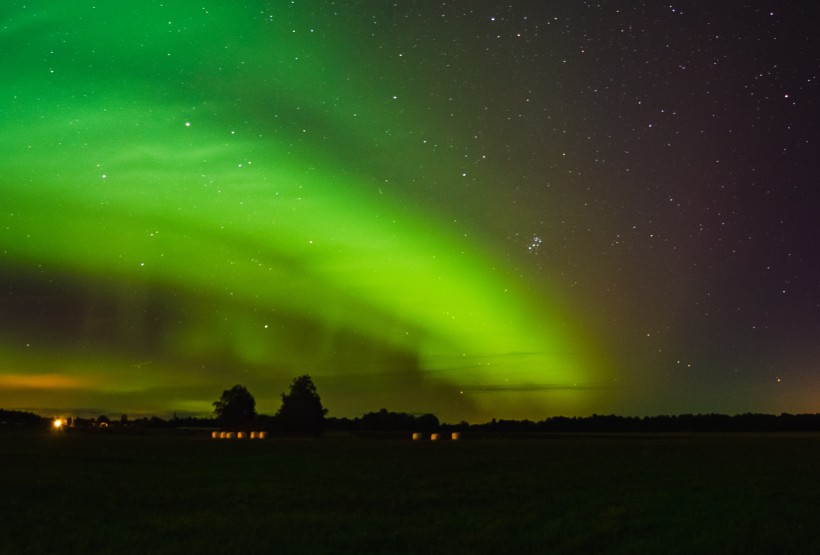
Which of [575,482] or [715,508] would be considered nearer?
[715,508]

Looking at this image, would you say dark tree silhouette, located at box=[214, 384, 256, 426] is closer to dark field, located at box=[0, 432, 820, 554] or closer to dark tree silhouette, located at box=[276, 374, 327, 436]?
dark tree silhouette, located at box=[276, 374, 327, 436]

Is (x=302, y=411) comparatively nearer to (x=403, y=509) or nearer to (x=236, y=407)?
(x=236, y=407)

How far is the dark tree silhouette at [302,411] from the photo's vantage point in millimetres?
138375

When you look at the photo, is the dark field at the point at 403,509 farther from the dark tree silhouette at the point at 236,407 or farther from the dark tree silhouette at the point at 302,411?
the dark tree silhouette at the point at 236,407

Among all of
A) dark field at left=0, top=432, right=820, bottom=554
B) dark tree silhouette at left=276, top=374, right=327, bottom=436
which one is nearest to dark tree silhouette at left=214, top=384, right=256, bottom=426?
dark tree silhouette at left=276, top=374, right=327, bottom=436

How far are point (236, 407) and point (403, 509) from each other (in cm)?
16595

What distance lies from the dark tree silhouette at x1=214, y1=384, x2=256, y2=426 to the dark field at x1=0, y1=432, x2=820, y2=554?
143 m

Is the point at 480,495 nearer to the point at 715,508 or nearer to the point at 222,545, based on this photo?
the point at 715,508

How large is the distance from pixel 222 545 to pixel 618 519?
32.4ft

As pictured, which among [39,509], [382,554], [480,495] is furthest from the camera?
[480,495]

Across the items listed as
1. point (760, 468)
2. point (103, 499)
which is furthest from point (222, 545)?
point (760, 468)

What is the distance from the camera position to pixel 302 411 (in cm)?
14162

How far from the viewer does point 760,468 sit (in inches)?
1645

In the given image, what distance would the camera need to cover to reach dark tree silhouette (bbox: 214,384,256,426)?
18062 cm
